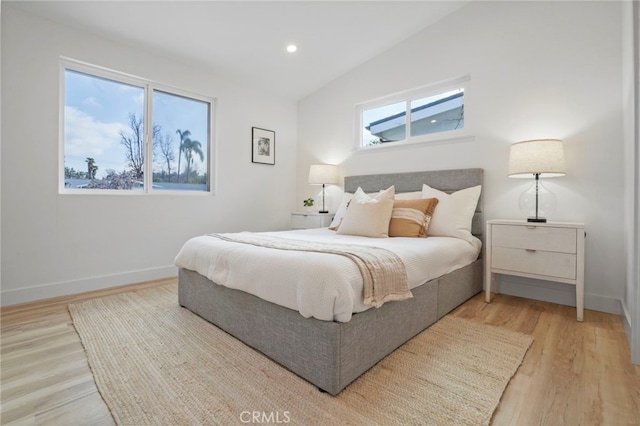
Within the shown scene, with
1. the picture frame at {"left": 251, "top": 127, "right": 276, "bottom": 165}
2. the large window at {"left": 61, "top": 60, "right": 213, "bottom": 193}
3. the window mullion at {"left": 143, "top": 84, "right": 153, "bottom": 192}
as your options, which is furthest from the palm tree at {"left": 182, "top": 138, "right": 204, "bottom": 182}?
the picture frame at {"left": 251, "top": 127, "right": 276, "bottom": 165}

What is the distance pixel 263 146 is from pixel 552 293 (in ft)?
12.2

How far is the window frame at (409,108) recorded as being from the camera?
3.13 m

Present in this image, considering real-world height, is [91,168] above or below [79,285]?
above

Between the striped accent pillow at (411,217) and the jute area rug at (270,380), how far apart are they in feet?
2.55

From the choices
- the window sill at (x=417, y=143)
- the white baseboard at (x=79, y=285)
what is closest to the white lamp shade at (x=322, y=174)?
the window sill at (x=417, y=143)

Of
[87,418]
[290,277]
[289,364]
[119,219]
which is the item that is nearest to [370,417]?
[289,364]

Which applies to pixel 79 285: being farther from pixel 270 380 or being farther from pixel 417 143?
pixel 417 143

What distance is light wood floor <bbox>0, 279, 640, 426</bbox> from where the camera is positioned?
122 centimetres

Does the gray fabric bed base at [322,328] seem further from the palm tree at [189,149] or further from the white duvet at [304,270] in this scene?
the palm tree at [189,149]

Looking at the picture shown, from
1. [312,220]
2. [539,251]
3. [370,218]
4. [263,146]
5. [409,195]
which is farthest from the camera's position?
[263,146]

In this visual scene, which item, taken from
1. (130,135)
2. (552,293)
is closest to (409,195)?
(552,293)

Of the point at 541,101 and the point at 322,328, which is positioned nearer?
the point at 322,328

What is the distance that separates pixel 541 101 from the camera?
105 inches

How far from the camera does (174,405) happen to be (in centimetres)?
127
